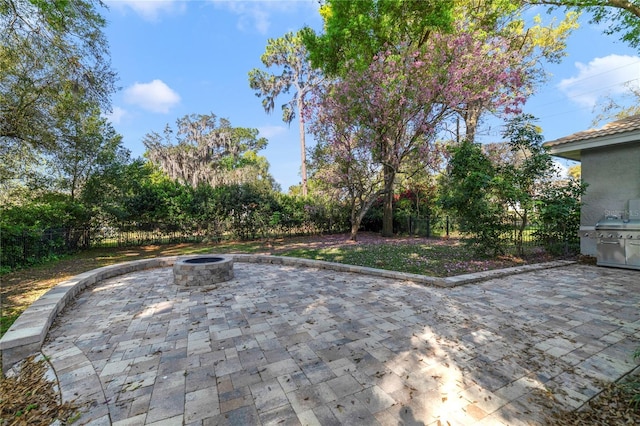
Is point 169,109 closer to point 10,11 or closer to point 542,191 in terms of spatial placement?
point 10,11

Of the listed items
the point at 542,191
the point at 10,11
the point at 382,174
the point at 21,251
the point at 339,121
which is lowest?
the point at 21,251

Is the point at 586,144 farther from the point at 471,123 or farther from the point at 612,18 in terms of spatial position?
the point at 471,123

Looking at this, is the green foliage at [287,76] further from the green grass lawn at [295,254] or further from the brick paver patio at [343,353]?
the brick paver patio at [343,353]

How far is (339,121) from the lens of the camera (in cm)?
950

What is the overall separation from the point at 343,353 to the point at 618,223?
7404 mm

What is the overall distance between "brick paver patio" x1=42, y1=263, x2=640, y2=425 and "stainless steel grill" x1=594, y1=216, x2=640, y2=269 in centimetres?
170

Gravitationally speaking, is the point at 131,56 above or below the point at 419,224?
above

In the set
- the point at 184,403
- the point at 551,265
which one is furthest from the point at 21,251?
the point at 551,265

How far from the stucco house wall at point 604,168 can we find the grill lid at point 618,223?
378 millimetres

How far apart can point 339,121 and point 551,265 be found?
7477 mm

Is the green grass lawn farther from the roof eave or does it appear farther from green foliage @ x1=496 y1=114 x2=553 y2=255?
the roof eave

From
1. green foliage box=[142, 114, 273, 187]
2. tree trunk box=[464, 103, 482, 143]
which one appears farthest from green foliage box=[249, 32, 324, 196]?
tree trunk box=[464, 103, 482, 143]

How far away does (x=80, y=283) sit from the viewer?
4715 millimetres

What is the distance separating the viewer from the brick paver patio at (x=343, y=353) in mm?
1867
